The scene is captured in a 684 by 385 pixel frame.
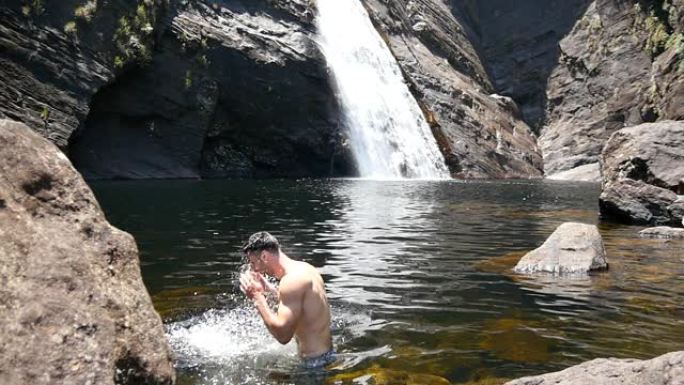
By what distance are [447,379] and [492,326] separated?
2.60 m

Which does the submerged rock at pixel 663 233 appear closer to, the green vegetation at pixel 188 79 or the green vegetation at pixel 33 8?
the green vegetation at pixel 33 8

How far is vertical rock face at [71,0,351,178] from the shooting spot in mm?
42406

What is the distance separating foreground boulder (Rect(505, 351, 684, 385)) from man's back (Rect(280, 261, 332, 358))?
2.49 meters

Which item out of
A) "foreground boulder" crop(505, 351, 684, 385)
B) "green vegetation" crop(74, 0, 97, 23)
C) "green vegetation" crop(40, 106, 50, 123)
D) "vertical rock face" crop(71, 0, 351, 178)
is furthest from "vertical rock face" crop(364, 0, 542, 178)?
"foreground boulder" crop(505, 351, 684, 385)

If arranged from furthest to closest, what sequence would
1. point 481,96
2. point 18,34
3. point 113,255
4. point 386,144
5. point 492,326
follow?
point 481,96, point 386,144, point 18,34, point 492,326, point 113,255

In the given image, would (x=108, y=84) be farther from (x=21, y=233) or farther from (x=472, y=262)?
(x=21, y=233)

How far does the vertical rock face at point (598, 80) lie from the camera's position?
59906 millimetres

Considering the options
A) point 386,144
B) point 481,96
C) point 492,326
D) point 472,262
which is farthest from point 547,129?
point 492,326

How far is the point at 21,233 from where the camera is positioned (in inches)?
197

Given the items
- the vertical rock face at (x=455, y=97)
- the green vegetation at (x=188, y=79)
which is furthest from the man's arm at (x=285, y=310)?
the vertical rock face at (x=455, y=97)

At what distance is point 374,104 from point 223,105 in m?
12.3

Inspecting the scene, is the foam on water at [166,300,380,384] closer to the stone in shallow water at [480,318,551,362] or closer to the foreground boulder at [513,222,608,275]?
the stone in shallow water at [480,318,551,362]

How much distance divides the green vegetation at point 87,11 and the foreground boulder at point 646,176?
2931 centimetres

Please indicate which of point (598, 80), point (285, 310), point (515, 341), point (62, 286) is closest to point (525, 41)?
point (598, 80)
